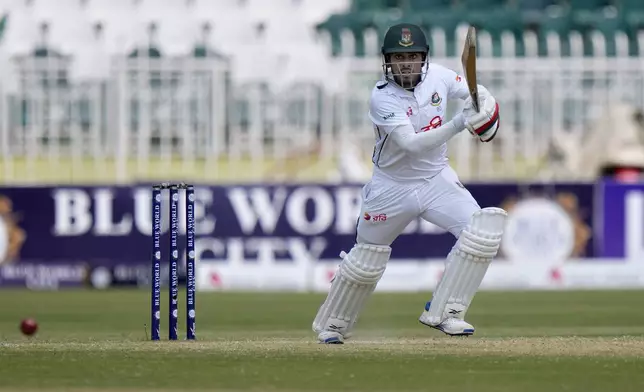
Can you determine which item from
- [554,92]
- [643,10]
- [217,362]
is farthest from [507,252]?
[217,362]

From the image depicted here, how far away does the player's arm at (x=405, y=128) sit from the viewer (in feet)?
21.9

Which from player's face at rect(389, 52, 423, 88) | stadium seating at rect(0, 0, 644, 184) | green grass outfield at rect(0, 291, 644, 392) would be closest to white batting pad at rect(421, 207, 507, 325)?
green grass outfield at rect(0, 291, 644, 392)

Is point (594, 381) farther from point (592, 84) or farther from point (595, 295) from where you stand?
point (592, 84)

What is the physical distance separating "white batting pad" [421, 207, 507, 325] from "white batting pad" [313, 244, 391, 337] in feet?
1.10

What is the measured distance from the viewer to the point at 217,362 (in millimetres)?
6145

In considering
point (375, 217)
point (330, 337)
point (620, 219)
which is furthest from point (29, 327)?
point (620, 219)

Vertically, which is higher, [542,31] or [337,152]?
[542,31]

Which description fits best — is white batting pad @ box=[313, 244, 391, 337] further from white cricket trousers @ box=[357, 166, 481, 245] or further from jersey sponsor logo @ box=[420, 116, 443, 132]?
jersey sponsor logo @ box=[420, 116, 443, 132]

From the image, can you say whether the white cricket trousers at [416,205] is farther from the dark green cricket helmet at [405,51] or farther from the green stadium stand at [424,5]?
the green stadium stand at [424,5]

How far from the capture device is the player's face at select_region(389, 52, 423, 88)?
7.06 meters

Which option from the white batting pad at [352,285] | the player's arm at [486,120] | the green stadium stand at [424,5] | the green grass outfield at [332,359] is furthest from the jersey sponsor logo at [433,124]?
the green stadium stand at [424,5]

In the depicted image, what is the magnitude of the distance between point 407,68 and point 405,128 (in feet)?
1.13

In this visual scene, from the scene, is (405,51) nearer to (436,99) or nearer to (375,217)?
(436,99)

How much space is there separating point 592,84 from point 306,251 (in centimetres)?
334
